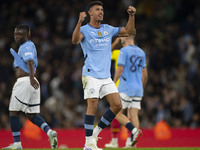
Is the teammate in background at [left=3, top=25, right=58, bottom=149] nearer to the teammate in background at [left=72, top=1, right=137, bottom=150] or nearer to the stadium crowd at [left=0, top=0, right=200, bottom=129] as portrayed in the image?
the teammate in background at [left=72, top=1, right=137, bottom=150]

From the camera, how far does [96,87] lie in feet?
23.4

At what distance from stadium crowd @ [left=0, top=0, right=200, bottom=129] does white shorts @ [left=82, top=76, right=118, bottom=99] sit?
26.7 feet

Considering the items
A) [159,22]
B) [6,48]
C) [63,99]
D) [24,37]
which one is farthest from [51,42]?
[24,37]

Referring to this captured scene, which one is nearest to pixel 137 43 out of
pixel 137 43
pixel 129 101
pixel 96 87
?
pixel 137 43

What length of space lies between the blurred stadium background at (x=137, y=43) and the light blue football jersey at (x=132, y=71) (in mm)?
6002

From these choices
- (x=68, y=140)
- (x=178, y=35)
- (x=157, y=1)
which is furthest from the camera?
(x=157, y=1)

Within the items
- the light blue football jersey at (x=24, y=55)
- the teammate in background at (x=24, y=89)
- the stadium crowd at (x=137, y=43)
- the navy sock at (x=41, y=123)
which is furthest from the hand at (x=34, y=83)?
the stadium crowd at (x=137, y=43)

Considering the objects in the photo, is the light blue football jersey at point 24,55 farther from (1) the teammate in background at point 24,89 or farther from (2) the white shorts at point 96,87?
(2) the white shorts at point 96,87

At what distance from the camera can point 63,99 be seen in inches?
631

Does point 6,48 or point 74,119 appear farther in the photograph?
point 6,48

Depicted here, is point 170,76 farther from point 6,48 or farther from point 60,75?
point 6,48

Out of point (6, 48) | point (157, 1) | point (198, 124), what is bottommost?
point (198, 124)

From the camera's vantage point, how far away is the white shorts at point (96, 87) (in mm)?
7102

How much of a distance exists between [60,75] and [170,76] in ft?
13.2
